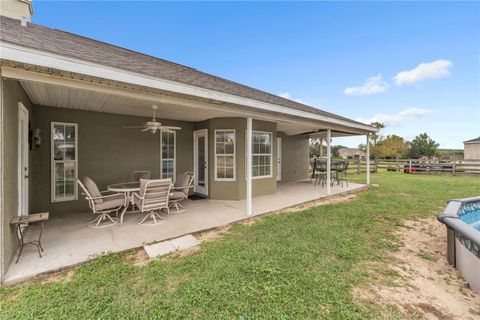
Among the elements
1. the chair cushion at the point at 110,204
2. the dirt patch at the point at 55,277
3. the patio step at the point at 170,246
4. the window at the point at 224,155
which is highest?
the window at the point at 224,155

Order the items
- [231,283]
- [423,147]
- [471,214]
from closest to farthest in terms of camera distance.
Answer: [231,283] < [471,214] < [423,147]

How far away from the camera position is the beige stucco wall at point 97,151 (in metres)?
4.89

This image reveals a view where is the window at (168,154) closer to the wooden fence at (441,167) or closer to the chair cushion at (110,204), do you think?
the chair cushion at (110,204)

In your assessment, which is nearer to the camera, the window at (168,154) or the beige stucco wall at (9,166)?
the beige stucco wall at (9,166)

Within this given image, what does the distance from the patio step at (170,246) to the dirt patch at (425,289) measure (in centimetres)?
248

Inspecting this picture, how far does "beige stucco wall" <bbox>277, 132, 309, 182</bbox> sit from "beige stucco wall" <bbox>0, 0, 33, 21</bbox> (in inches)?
386

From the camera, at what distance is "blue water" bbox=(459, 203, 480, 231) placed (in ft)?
13.6

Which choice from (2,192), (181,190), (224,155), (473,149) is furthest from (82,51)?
(473,149)

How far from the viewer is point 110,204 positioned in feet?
13.9

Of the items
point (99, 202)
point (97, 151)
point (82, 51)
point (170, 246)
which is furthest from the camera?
point (97, 151)

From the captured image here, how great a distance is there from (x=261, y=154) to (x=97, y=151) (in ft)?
16.5

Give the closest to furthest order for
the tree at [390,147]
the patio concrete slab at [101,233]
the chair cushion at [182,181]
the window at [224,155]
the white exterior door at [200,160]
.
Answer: the patio concrete slab at [101,233], the chair cushion at [182,181], the window at [224,155], the white exterior door at [200,160], the tree at [390,147]

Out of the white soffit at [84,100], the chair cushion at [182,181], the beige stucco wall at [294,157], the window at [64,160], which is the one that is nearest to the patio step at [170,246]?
the chair cushion at [182,181]

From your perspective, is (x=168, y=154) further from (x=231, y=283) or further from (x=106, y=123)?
(x=231, y=283)
